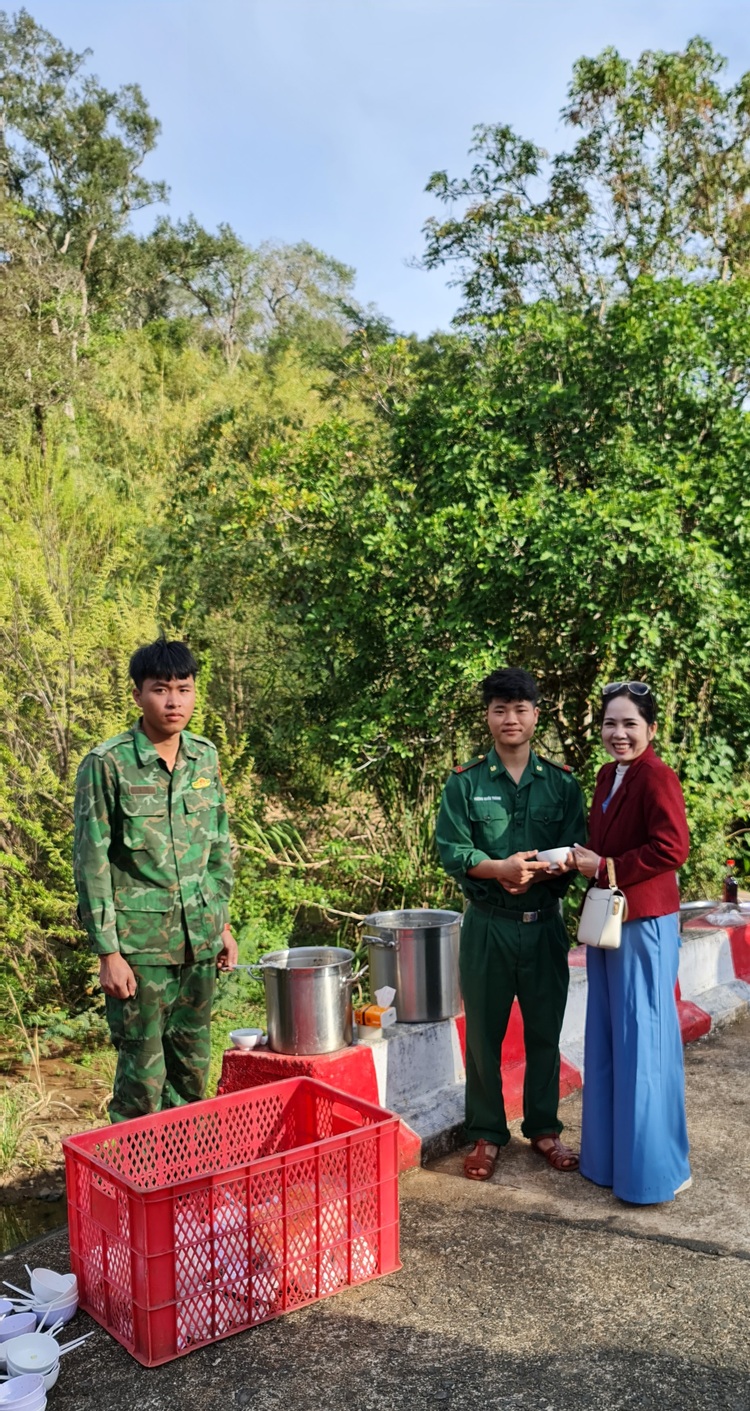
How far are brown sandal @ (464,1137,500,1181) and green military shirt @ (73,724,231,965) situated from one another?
126cm

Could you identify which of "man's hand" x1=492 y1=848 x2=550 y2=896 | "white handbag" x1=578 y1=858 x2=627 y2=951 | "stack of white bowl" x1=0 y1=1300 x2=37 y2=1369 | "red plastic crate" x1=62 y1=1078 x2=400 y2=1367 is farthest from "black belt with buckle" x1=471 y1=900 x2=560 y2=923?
"stack of white bowl" x1=0 y1=1300 x2=37 y2=1369

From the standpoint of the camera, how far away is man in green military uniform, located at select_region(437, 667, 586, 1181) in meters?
4.25

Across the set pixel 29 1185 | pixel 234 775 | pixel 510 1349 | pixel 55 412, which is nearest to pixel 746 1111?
pixel 510 1349

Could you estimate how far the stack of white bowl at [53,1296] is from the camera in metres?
3.24

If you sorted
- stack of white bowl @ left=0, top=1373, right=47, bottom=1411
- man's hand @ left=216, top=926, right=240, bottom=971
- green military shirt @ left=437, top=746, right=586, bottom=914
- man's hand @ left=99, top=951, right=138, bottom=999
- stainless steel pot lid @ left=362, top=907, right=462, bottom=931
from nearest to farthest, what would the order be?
stack of white bowl @ left=0, top=1373, right=47, bottom=1411 → man's hand @ left=99, top=951, right=138, bottom=999 → man's hand @ left=216, top=926, right=240, bottom=971 → green military shirt @ left=437, top=746, right=586, bottom=914 → stainless steel pot lid @ left=362, top=907, right=462, bottom=931

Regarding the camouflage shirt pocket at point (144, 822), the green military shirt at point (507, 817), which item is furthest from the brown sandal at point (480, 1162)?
the camouflage shirt pocket at point (144, 822)

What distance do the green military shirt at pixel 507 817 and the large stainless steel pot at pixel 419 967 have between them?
36cm

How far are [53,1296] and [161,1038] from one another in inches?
35.2

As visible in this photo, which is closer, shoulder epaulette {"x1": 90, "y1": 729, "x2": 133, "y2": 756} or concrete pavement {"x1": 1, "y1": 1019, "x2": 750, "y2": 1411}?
concrete pavement {"x1": 1, "y1": 1019, "x2": 750, "y2": 1411}

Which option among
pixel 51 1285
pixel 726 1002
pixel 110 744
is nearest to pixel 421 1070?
pixel 51 1285

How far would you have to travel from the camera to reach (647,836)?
405cm

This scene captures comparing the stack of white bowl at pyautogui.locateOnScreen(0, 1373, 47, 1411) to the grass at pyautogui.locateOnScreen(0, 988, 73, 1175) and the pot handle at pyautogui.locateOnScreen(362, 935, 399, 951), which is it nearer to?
the pot handle at pyautogui.locateOnScreen(362, 935, 399, 951)

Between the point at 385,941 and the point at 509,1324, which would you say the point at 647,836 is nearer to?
the point at 385,941

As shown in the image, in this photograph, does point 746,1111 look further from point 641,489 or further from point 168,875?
point 641,489
